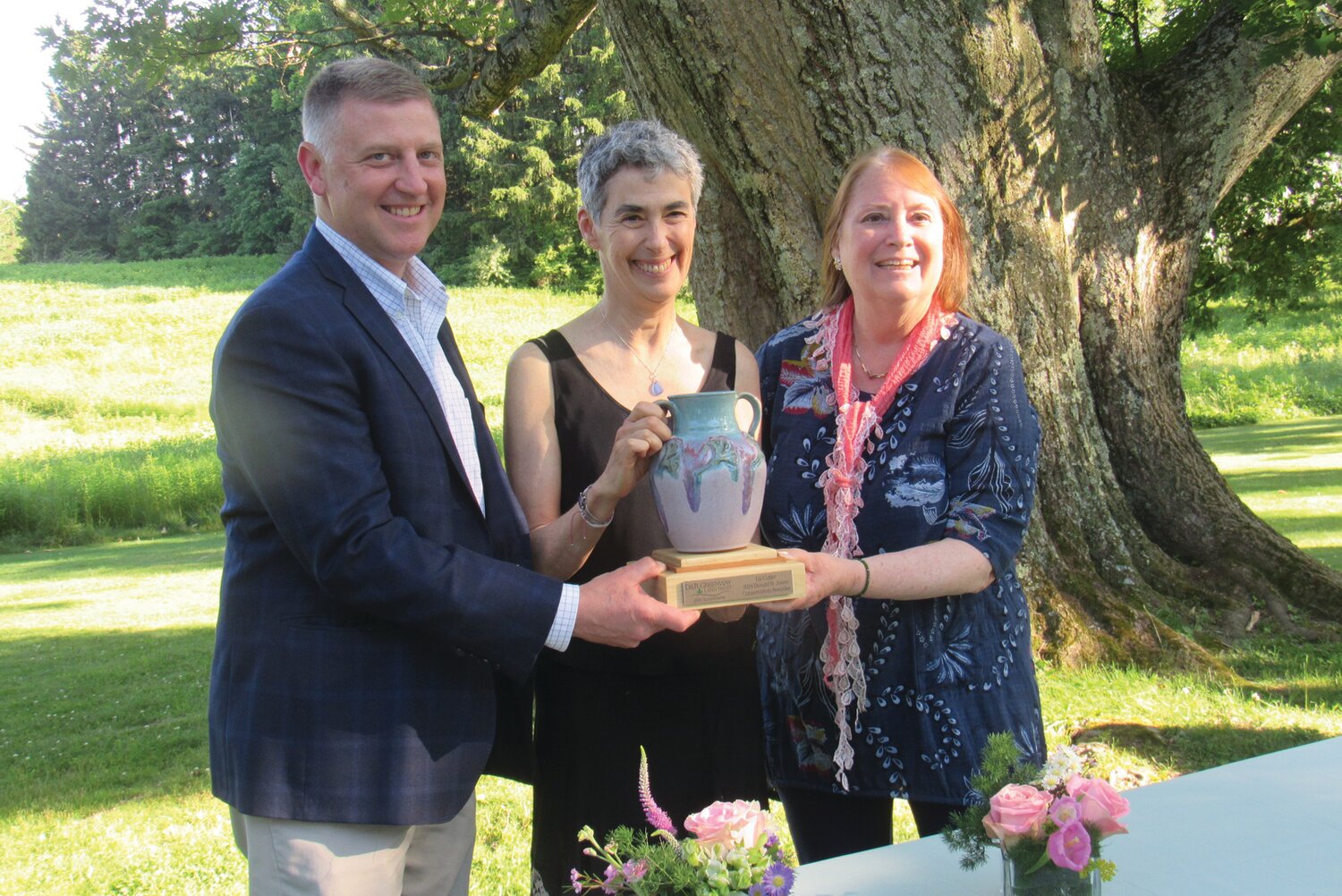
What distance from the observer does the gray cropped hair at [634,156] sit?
250 centimetres

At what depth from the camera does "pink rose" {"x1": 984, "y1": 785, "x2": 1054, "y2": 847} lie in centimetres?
Result: 160

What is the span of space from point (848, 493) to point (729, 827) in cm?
109

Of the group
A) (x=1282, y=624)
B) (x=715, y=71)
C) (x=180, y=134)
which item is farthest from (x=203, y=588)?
(x=180, y=134)

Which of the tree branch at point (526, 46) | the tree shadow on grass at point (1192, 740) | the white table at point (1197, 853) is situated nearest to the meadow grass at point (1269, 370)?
the tree branch at point (526, 46)

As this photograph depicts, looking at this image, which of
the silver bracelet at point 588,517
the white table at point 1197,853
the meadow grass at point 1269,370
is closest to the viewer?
the white table at point 1197,853

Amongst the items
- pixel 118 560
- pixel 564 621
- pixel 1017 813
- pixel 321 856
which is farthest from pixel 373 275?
pixel 118 560

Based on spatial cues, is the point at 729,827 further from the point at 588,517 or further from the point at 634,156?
the point at 634,156

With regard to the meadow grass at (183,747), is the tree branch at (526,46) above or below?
→ above

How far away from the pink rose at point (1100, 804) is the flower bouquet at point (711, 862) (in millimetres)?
449

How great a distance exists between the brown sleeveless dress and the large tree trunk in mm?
2401

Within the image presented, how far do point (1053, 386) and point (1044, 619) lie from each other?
1.10 m

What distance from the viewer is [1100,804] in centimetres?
160

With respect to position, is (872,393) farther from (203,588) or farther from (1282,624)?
(203,588)

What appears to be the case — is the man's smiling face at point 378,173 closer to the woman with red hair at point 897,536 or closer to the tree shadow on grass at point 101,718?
the woman with red hair at point 897,536
